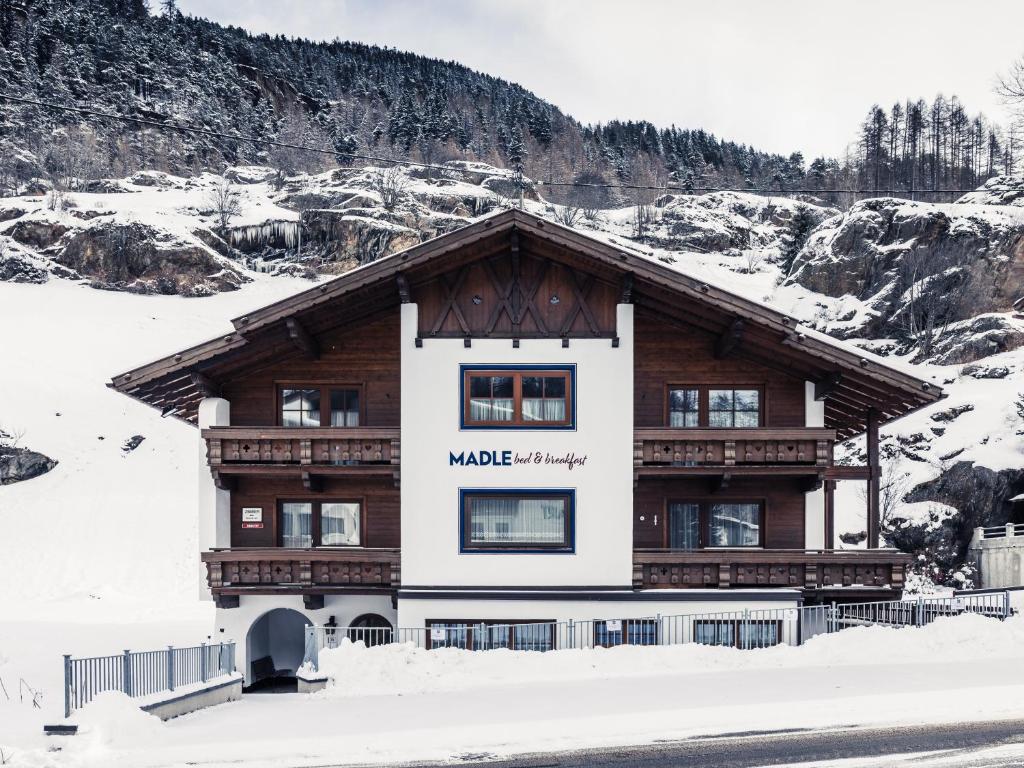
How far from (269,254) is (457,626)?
6737 centimetres

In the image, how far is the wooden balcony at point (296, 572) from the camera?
20.4 meters

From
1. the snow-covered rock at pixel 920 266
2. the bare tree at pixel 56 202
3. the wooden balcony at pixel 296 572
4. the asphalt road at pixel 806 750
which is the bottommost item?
the asphalt road at pixel 806 750

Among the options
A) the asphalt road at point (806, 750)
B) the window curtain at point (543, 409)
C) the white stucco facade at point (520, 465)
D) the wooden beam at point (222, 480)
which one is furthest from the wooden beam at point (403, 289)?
the asphalt road at point (806, 750)

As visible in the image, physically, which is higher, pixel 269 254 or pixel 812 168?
pixel 812 168

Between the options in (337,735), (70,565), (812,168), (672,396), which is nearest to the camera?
(337,735)

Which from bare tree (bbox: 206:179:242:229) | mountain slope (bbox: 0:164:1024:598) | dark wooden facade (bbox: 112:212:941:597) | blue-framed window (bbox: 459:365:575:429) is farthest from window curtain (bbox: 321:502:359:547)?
bare tree (bbox: 206:179:242:229)

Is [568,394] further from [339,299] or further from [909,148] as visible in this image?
[909,148]

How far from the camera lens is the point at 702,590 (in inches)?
779

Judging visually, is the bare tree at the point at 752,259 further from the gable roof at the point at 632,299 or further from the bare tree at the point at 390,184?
the gable roof at the point at 632,299

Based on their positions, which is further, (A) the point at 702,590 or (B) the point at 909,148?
(B) the point at 909,148

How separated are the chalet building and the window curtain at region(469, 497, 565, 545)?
5cm

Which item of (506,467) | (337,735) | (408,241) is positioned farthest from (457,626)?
(408,241)

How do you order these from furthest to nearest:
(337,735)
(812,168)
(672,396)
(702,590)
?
(812,168), (672,396), (702,590), (337,735)

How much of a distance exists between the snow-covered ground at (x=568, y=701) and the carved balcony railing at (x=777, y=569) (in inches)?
78.2
